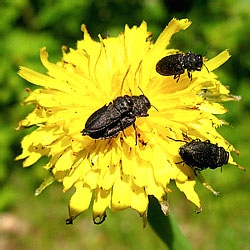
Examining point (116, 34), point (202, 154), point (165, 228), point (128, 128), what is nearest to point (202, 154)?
point (202, 154)

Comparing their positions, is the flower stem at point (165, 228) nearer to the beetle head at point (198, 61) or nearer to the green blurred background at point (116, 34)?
A: the beetle head at point (198, 61)

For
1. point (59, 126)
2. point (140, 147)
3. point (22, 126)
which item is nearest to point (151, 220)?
point (140, 147)

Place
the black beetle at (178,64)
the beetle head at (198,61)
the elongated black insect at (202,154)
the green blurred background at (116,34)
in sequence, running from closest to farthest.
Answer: the elongated black insect at (202,154), the black beetle at (178,64), the beetle head at (198,61), the green blurred background at (116,34)

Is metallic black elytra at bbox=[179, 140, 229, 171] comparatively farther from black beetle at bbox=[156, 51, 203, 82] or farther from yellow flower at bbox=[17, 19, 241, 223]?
black beetle at bbox=[156, 51, 203, 82]

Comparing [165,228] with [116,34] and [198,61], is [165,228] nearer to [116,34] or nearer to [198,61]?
[198,61]

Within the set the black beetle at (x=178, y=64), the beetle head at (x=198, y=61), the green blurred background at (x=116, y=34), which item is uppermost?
the black beetle at (x=178, y=64)

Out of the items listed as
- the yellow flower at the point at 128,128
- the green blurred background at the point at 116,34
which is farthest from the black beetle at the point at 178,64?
the green blurred background at the point at 116,34
